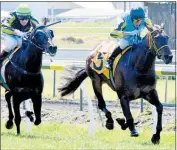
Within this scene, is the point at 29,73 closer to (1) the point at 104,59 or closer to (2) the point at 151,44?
A: (1) the point at 104,59

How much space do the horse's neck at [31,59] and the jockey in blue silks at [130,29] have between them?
941mm

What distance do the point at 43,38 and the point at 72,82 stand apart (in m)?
1.35

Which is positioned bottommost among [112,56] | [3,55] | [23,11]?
[3,55]

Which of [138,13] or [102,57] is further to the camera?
[102,57]

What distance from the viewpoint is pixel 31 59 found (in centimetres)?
851

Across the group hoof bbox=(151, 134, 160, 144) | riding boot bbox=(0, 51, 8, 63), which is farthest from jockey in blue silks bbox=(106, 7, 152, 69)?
riding boot bbox=(0, 51, 8, 63)

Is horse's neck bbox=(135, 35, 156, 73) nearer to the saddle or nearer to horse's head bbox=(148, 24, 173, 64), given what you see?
horse's head bbox=(148, 24, 173, 64)

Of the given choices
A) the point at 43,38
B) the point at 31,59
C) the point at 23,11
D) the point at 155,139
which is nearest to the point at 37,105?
the point at 31,59

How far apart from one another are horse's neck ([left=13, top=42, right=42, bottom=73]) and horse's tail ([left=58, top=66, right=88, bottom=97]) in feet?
3.15

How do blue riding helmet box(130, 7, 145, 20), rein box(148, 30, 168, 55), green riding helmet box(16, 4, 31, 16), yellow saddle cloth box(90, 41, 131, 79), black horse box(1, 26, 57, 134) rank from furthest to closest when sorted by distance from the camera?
green riding helmet box(16, 4, 31, 16), yellow saddle cloth box(90, 41, 131, 79), black horse box(1, 26, 57, 134), blue riding helmet box(130, 7, 145, 20), rein box(148, 30, 168, 55)

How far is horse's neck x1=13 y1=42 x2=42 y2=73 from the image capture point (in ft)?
27.7

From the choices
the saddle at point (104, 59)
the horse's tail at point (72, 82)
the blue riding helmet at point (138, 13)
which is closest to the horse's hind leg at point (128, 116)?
the saddle at point (104, 59)

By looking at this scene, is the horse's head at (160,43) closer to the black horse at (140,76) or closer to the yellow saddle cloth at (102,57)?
the black horse at (140,76)

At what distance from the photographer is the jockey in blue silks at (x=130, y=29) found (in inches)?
316
